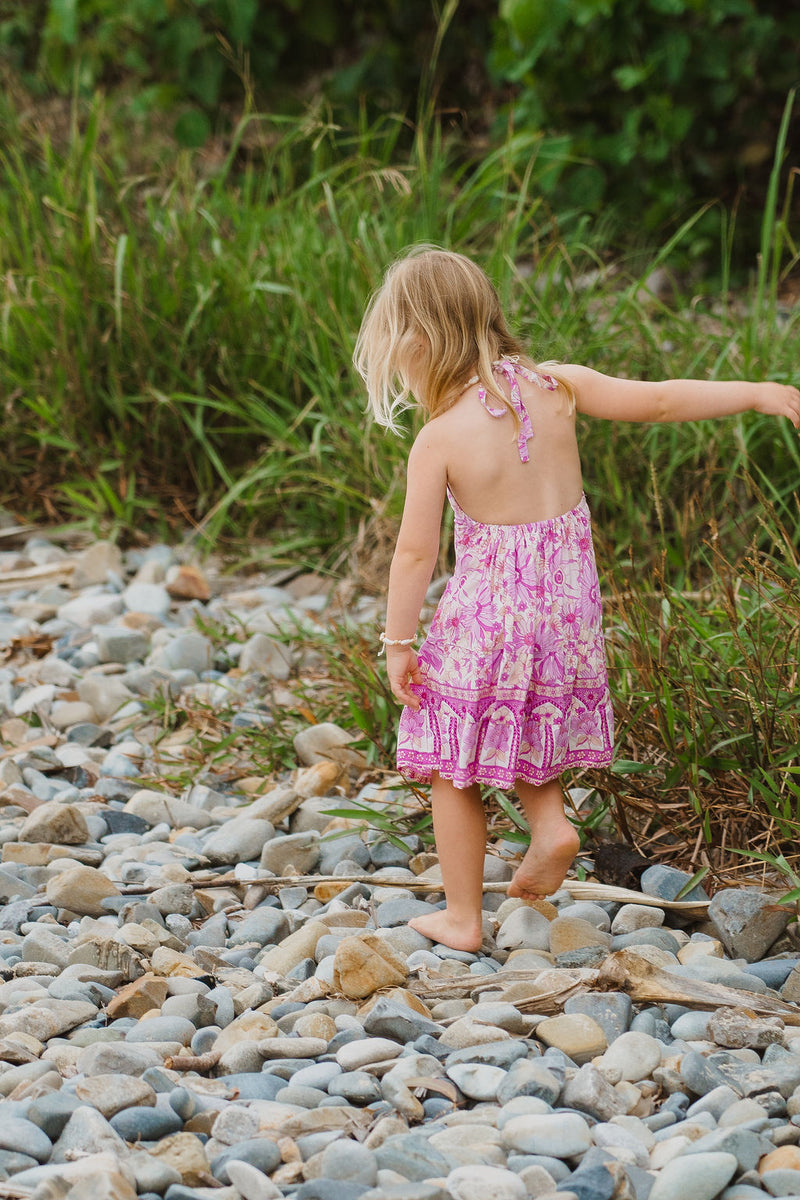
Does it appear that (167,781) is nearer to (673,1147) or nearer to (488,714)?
(488,714)

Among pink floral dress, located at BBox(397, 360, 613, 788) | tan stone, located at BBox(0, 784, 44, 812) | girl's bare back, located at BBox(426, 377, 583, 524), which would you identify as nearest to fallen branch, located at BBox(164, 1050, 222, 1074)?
pink floral dress, located at BBox(397, 360, 613, 788)

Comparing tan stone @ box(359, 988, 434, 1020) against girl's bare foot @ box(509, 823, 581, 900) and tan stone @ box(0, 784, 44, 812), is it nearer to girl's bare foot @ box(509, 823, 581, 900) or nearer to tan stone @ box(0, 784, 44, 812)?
girl's bare foot @ box(509, 823, 581, 900)

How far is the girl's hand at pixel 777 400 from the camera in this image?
207 cm

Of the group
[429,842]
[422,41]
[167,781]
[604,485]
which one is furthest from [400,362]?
[422,41]

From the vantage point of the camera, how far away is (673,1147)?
148 cm

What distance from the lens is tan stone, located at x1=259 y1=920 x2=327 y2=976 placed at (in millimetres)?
1998

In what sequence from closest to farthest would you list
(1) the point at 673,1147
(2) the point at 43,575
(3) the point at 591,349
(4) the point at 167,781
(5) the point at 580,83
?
(1) the point at 673,1147, (4) the point at 167,781, (3) the point at 591,349, (2) the point at 43,575, (5) the point at 580,83

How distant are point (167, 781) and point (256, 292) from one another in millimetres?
1861

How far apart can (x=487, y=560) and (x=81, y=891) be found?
86cm

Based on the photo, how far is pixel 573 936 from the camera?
203cm

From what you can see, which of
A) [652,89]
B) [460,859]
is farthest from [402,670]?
[652,89]

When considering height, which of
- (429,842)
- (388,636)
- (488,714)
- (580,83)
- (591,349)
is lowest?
(429,842)

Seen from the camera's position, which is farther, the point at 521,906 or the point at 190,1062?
the point at 521,906

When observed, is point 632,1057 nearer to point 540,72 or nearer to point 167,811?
point 167,811
